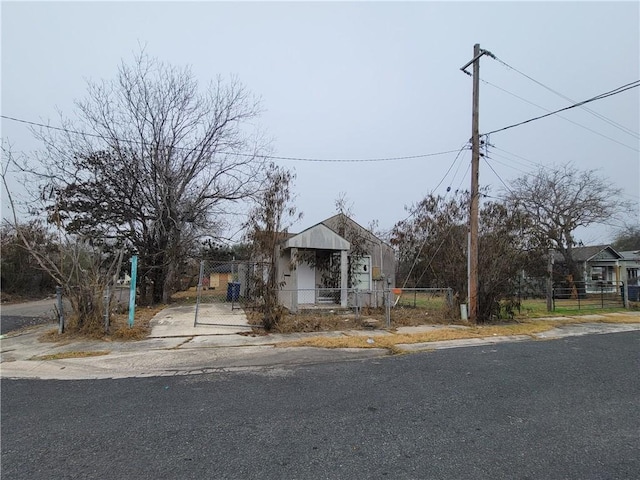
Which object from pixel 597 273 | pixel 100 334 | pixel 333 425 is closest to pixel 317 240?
pixel 100 334

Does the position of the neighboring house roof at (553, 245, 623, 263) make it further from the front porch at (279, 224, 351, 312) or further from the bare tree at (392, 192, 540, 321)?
the front porch at (279, 224, 351, 312)

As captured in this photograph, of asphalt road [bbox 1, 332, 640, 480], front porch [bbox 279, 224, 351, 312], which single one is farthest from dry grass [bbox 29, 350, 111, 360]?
front porch [bbox 279, 224, 351, 312]

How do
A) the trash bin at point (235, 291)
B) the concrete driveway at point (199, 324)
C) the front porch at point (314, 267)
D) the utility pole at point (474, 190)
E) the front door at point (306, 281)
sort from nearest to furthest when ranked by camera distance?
the concrete driveway at point (199, 324) < the utility pole at point (474, 190) < the front porch at point (314, 267) < the front door at point (306, 281) < the trash bin at point (235, 291)

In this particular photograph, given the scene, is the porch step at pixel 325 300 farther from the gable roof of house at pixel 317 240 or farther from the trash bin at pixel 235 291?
the trash bin at pixel 235 291

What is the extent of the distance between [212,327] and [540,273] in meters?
22.8

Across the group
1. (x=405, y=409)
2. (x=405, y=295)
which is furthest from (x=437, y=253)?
(x=405, y=409)

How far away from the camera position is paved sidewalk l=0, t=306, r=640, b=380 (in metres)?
7.02

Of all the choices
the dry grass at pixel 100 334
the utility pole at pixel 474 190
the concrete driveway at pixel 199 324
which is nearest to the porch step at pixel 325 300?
the concrete driveway at pixel 199 324

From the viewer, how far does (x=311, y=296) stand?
55.9ft

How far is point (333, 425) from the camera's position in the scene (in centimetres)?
432

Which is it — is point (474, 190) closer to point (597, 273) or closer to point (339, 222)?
point (339, 222)

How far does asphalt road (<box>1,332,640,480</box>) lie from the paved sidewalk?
0.63 m

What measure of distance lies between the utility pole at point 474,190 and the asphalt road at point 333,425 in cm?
605

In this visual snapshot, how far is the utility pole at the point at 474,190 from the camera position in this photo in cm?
1296
